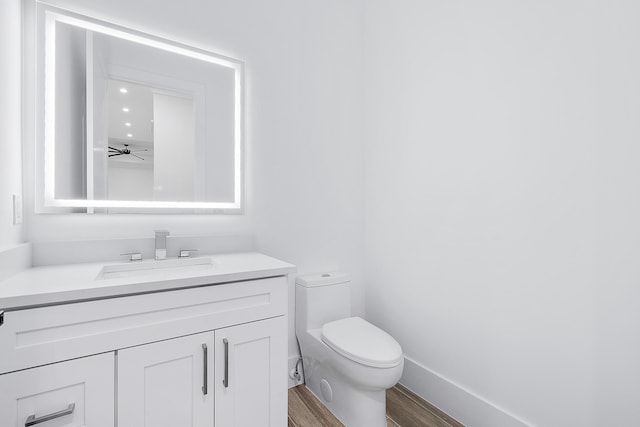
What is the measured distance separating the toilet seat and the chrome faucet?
35.0 inches

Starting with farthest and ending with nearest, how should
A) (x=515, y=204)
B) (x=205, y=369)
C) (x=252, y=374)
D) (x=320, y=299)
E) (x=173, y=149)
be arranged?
(x=320, y=299) < (x=173, y=149) < (x=515, y=204) < (x=252, y=374) < (x=205, y=369)

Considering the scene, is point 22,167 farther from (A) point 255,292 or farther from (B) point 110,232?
(A) point 255,292

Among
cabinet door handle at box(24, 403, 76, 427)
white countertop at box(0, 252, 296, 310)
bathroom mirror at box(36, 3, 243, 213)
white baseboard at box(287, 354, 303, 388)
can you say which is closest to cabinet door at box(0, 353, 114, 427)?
cabinet door handle at box(24, 403, 76, 427)

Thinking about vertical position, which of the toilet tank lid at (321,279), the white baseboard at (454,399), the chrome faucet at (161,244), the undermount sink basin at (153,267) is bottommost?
the white baseboard at (454,399)

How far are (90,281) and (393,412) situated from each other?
155 cm

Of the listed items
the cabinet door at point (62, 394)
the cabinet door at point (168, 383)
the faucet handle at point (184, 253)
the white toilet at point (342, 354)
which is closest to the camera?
the cabinet door at point (62, 394)

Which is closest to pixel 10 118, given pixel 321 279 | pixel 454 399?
pixel 321 279

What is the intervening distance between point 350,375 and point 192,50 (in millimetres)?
1816

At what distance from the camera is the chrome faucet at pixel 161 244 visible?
1376 millimetres

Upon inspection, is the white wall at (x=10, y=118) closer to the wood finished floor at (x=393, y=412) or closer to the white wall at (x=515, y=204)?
the wood finished floor at (x=393, y=412)

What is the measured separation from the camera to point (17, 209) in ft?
3.69

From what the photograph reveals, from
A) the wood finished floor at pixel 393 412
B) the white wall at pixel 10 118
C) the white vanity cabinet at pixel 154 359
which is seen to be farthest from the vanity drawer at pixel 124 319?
the wood finished floor at pixel 393 412

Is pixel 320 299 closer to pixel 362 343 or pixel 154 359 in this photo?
pixel 362 343

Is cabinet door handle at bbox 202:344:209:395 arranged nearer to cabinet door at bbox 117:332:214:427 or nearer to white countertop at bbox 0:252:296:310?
cabinet door at bbox 117:332:214:427
